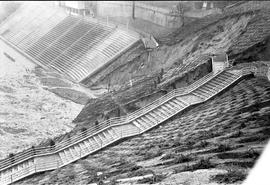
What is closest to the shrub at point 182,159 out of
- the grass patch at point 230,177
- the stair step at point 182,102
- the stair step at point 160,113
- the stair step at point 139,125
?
the grass patch at point 230,177

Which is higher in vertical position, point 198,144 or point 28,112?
point 198,144

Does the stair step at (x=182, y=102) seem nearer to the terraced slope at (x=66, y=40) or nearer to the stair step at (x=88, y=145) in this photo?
the stair step at (x=88, y=145)

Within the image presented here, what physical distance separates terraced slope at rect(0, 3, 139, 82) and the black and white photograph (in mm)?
220

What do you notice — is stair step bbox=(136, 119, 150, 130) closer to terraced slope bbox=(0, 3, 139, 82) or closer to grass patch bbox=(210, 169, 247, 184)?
grass patch bbox=(210, 169, 247, 184)

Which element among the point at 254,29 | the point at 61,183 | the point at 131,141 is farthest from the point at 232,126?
the point at 254,29

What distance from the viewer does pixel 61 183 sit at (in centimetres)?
1625

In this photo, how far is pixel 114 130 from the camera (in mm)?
20672

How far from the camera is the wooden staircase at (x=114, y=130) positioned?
19453 millimetres

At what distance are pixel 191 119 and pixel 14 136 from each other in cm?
1157

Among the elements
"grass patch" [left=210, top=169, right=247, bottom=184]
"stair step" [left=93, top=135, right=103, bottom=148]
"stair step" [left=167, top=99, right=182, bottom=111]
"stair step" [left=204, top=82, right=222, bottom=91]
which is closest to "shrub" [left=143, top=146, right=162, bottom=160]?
"stair step" [left=93, top=135, right=103, bottom=148]

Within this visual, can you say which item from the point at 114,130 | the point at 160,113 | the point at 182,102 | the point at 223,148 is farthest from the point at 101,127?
the point at 223,148

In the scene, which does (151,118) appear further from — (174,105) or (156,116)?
(174,105)

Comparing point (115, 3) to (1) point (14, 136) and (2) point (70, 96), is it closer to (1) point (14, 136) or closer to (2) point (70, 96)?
(2) point (70, 96)

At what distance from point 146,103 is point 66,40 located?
2855cm
